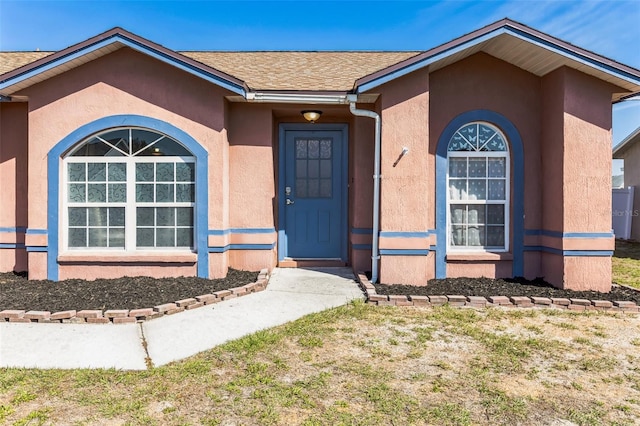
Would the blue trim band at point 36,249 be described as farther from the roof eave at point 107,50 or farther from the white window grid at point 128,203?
the roof eave at point 107,50

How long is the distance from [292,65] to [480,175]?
463 centimetres

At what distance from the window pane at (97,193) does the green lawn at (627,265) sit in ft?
29.7

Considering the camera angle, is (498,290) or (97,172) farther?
(97,172)

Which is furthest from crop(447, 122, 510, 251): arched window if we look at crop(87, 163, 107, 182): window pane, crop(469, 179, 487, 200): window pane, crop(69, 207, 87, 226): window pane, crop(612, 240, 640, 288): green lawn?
crop(69, 207, 87, 226): window pane

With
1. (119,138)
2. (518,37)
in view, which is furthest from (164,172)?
(518,37)

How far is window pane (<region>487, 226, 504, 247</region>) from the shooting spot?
6797 millimetres

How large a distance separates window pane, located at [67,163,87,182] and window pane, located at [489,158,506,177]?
682 centimetres

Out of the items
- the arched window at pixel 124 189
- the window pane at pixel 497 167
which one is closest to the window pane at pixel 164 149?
the arched window at pixel 124 189

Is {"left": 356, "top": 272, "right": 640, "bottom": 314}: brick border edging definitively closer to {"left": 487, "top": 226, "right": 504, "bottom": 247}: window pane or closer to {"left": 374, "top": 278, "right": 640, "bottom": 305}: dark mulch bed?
{"left": 374, "top": 278, "right": 640, "bottom": 305}: dark mulch bed

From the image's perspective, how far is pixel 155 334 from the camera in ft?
14.0

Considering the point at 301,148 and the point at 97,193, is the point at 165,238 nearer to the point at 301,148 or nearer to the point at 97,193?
the point at 97,193

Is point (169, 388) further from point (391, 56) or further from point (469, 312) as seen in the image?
point (391, 56)

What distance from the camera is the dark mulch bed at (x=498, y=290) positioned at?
5777 mm

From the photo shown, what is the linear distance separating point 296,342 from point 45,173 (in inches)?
205
